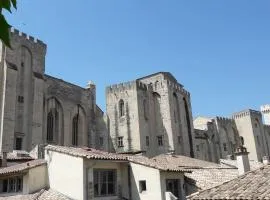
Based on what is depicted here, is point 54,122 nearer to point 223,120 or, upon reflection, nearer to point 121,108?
point 121,108

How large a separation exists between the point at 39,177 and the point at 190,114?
35579 millimetres

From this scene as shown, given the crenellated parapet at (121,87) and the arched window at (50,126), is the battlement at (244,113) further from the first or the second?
the arched window at (50,126)

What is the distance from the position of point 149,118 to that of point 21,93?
19.3 m

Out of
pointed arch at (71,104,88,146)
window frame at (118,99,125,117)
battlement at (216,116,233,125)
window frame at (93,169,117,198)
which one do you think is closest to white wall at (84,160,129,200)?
window frame at (93,169,117,198)

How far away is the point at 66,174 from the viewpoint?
1988 centimetres

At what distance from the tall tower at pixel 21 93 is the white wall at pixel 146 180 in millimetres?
16270

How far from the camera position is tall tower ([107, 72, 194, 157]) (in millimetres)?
46125

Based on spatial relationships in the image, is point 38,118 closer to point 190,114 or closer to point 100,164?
point 100,164

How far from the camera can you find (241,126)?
72188mm

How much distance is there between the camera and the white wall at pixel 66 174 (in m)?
18.9

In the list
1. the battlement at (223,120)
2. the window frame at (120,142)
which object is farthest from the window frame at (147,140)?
the battlement at (223,120)

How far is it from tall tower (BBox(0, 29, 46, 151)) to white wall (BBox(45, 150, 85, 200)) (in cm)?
1272

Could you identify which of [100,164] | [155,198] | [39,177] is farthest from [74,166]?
[155,198]

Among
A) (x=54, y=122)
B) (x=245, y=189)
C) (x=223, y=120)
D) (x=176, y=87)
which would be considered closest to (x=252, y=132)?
(x=223, y=120)
